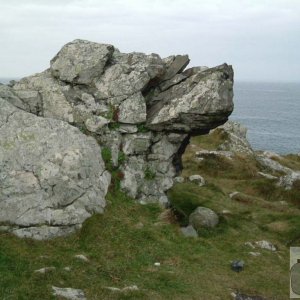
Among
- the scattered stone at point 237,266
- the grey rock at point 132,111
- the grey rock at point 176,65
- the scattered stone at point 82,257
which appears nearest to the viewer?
the scattered stone at point 82,257

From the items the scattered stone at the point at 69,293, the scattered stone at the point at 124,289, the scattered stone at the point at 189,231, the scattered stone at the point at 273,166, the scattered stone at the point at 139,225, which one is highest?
the scattered stone at the point at 139,225

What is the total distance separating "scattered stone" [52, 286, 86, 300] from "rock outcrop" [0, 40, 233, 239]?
513 cm

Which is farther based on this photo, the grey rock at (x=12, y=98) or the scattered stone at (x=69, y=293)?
the grey rock at (x=12, y=98)

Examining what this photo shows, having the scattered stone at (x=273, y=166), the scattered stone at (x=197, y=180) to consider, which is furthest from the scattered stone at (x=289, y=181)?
the scattered stone at (x=273, y=166)

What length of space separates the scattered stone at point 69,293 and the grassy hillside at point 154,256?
0.23 meters

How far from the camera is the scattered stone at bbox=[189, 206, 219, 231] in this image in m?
25.6

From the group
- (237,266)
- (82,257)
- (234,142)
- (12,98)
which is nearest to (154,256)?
(82,257)

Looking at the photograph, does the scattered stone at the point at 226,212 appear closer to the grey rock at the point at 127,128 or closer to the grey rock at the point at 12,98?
the grey rock at the point at 127,128

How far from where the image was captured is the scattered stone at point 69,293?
52.6 ft

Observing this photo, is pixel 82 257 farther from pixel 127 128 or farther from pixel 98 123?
pixel 127 128

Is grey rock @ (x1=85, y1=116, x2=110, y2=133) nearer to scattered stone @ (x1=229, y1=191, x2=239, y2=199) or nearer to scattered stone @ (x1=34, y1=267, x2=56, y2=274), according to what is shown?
scattered stone @ (x1=34, y1=267, x2=56, y2=274)

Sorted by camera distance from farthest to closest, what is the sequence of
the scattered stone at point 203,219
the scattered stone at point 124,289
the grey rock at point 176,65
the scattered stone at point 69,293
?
the grey rock at point 176,65, the scattered stone at point 203,219, the scattered stone at point 124,289, the scattered stone at point 69,293

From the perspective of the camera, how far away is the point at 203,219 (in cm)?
2581

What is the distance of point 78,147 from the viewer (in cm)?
2338
